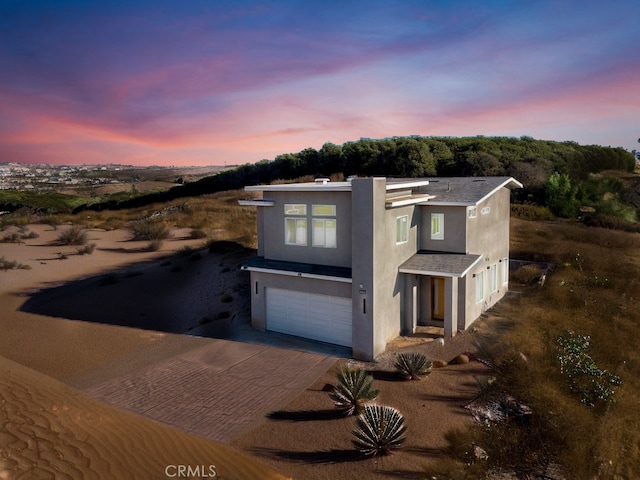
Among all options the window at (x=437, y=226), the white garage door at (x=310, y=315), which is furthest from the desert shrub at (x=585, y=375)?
the white garage door at (x=310, y=315)

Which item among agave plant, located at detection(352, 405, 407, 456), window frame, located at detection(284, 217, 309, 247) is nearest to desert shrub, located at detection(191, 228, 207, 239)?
window frame, located at detection(284, 217, 309, 247)

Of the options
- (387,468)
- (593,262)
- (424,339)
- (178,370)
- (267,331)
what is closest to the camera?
(387,468)

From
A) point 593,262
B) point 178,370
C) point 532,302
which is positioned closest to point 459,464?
point 178,370

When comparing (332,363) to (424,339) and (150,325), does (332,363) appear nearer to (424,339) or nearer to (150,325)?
(424,339)

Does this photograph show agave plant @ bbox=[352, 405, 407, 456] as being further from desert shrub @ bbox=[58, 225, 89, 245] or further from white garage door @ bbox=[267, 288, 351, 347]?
desert shrub @ bbox=[58, 225, 89, 245]

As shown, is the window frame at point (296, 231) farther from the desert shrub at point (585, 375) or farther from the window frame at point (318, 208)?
the desert shrub at point (585, 375)

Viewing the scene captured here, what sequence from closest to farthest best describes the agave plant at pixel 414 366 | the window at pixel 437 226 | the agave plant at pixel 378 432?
the agave plant at pixel 378 432
the agave plant at pixel 414 366
the window at pixel 437 226

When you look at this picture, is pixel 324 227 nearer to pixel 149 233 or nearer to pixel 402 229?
pixel 402 229
